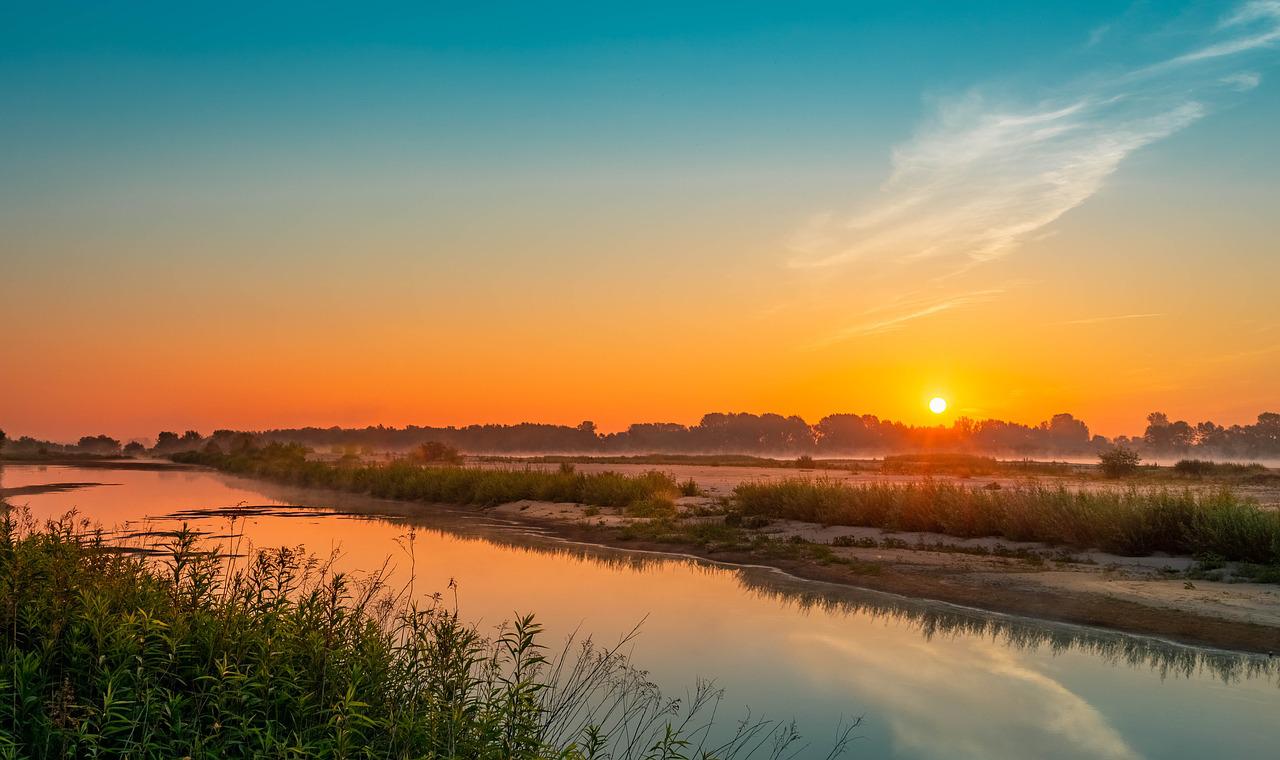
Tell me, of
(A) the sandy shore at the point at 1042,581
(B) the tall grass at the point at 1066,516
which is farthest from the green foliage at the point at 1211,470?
(A) the sandy shore at the point at 1042,581

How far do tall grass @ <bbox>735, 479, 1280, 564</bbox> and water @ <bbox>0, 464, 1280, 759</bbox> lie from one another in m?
7.51

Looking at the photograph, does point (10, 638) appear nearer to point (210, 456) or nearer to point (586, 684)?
point (586, 684)

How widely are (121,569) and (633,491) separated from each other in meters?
27.3

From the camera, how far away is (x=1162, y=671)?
41.0ft

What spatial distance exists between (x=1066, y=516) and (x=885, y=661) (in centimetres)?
1311

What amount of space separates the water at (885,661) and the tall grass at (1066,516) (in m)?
7.51

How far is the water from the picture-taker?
9922mm

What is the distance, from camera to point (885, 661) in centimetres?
1303

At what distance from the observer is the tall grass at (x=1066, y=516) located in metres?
20.3

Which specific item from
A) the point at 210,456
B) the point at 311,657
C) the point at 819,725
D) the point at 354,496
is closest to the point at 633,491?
the point at 354,496

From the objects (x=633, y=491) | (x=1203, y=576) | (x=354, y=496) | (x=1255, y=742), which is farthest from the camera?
(x=354, y=496)

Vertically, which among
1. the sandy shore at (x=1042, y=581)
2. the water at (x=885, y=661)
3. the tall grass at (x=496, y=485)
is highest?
the tall grass at (x=496, y=485)

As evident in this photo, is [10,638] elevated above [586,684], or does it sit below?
above

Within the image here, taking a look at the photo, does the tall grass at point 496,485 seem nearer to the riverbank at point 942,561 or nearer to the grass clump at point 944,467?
the riverbank at point 942,561
